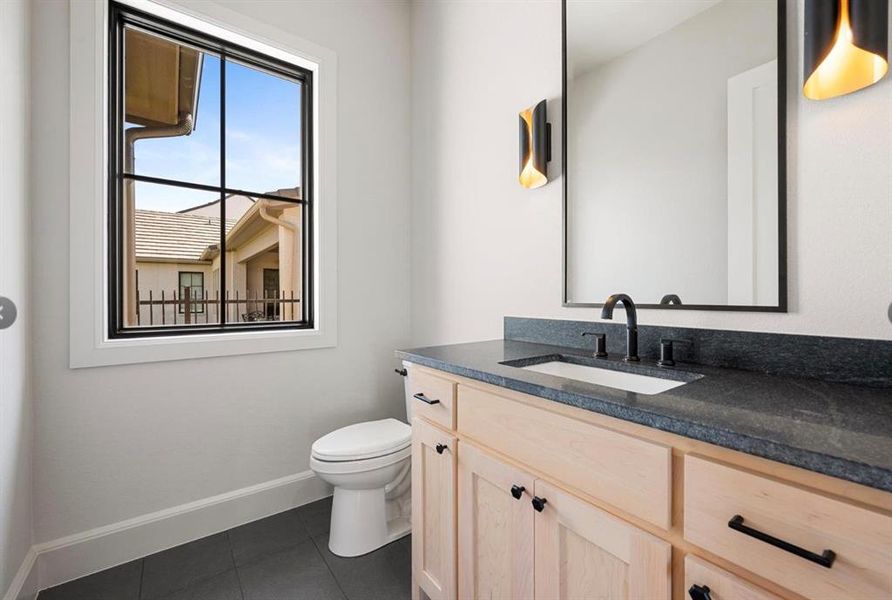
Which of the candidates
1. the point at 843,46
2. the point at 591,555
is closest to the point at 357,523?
the point at 591,555

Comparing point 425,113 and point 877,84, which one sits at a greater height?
point 425,113

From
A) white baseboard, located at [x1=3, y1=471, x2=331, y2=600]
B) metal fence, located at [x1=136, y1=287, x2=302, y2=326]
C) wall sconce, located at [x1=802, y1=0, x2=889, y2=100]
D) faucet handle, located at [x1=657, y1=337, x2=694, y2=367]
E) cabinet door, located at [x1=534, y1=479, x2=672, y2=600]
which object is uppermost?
wall sconce, located at [x1=802, y1=0, x2=889, y2=100]

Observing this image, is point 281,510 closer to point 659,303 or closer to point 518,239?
point 518,239

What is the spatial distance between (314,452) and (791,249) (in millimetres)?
1781

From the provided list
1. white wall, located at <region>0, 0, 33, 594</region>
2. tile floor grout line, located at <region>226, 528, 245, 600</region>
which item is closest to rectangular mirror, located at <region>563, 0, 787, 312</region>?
tile floor grout line, located at <region>226, 528, 245, 600</region>

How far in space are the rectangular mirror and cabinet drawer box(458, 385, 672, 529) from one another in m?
0.65

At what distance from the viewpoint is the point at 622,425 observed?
795 mm

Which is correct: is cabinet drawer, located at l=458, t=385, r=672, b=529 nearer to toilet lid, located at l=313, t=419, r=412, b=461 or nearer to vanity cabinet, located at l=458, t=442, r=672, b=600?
vanity cabinet, located at l=458, t=442, r=672, b=600

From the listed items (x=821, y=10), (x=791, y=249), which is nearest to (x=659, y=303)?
(x=791, y=249)

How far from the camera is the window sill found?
5.34 feet

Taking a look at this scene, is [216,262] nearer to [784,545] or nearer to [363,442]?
[363,442]

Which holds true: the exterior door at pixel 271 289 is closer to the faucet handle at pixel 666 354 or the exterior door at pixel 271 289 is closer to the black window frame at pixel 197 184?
the black window frame at pixel 197 184

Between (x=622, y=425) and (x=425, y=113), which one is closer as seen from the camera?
(x=622, y=425)

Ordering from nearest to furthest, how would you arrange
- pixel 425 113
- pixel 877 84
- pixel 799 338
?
1. pixel 877 84
2. pixel 799 338
3. pixel 425 113
